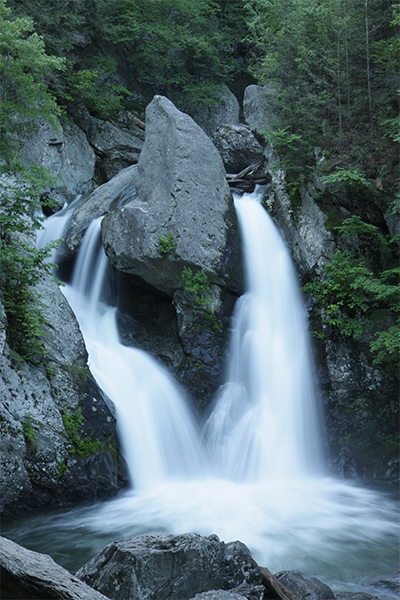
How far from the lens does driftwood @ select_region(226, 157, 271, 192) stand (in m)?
12.1

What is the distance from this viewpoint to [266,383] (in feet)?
29.1

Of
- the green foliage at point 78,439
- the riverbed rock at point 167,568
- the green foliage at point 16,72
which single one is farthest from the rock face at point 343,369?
the green foliage at point 16,72

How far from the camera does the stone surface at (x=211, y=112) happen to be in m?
18.3

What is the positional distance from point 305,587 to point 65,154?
13.7m

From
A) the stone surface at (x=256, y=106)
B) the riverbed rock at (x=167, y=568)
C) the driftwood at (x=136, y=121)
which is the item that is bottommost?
the riverbed rock at (x=167, y=568)

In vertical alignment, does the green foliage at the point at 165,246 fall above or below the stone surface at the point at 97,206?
below

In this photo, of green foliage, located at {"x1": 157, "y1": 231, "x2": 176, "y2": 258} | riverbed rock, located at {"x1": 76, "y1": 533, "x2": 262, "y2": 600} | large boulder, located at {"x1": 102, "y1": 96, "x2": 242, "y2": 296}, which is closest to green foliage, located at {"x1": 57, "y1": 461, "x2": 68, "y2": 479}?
riverbed rock, located at {"x1": 76, "y1": 533, "x2": 262, "y2": 600}

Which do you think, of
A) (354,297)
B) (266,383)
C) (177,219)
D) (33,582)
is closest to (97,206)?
(177,219)

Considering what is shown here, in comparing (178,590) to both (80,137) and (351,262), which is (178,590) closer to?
(351,262)

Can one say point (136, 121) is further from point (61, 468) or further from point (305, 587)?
point (305, 587)

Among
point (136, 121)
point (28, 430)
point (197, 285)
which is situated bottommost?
point (28, 430)

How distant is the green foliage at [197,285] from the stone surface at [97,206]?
2852mm

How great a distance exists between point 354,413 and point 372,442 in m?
0.60

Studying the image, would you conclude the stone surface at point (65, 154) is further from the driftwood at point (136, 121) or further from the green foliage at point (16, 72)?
the green foliage at point (16, 72)
